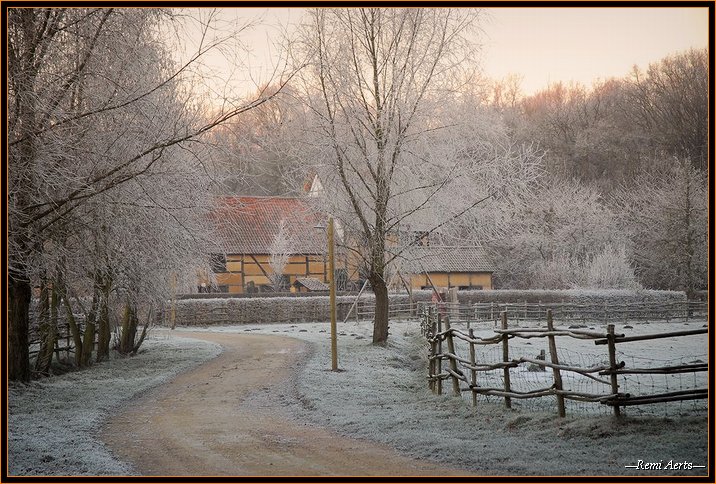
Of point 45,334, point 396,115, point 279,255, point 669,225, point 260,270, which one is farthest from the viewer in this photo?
point 260,270

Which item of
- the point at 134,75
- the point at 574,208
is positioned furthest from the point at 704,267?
the point at 134,75

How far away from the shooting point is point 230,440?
909 cm

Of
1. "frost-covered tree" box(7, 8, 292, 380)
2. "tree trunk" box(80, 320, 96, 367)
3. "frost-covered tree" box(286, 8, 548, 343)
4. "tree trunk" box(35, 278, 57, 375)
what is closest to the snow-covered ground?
"tree trunk" box(35, 278, 57, 375)

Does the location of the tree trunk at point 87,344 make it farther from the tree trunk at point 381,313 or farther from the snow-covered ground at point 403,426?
the tree trunk at point 381,313

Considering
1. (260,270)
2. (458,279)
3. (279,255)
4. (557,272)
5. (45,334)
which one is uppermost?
(279,255)

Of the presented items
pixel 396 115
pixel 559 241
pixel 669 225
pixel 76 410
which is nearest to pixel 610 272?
pixel 669 225

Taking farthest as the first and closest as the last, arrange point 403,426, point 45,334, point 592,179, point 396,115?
point 592,179 → point 396,115 → point 45,334 → point 403,426

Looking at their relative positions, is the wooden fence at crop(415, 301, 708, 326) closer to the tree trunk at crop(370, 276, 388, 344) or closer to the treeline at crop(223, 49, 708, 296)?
the treeline at crop(223, 49, 708, 296)

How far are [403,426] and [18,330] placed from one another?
722cm

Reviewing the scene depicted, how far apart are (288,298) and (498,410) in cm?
2448

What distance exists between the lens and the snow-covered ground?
7141 mm

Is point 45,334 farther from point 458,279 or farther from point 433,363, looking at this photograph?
point 458,279

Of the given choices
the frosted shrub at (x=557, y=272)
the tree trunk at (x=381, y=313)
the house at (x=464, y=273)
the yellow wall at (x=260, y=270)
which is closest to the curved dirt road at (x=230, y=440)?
the tree trunk at (x=381, y=313)

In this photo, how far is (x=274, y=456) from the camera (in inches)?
318
